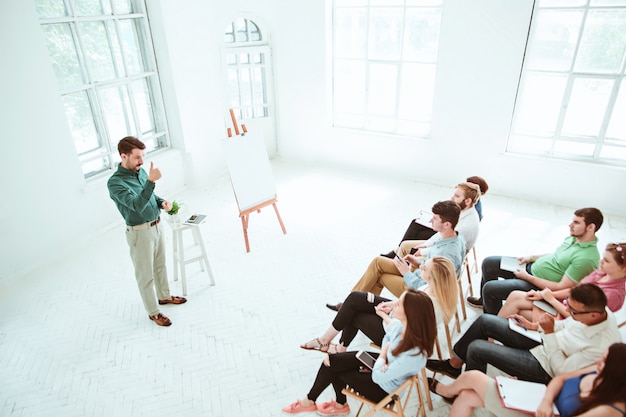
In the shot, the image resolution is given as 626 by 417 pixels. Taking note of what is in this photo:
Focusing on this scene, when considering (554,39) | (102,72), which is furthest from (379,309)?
(554,39)

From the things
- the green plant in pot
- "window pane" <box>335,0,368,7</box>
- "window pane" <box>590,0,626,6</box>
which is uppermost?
"window pane" <box>335,0,368,7</box>

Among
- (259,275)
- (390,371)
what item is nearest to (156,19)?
(259,275)

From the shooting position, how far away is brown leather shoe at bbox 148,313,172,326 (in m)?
4.35

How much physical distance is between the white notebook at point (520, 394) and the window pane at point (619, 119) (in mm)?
5210

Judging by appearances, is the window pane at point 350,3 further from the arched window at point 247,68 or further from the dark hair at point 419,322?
the dark hair at point 419,322

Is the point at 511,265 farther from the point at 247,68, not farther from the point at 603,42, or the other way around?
the point at 247,68

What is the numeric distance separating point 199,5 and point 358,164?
3.96 m

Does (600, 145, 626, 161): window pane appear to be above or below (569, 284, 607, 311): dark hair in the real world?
below

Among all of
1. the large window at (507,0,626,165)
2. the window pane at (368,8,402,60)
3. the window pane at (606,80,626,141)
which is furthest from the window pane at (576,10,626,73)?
the window pane at (368,8,402,60)

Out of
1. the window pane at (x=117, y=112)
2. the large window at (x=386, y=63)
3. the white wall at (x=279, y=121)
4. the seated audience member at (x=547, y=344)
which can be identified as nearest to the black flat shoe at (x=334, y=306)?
the seated audience member at (x=547, y=344)

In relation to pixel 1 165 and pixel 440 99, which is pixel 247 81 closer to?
pixel 440 99

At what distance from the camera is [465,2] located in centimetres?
630

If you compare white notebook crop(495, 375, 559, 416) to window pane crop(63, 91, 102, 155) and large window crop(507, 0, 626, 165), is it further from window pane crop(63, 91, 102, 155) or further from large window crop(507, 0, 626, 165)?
window pane crop(63, 91, 102, 155)

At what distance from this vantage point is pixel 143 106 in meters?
6.80
